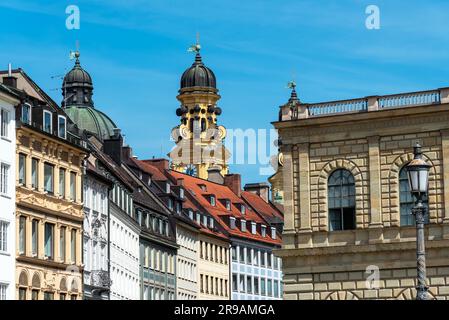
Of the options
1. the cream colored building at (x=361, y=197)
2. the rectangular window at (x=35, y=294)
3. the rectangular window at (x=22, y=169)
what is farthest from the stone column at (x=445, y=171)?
the rectangular window at (x=22, y=169)

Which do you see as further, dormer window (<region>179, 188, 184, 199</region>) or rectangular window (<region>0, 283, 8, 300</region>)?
dormer window (<region>179, 188, 184, 199</region>)

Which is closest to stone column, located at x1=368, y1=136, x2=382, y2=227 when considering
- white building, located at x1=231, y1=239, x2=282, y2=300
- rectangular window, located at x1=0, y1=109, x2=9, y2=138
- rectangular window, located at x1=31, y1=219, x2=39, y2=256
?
rectangular window, located at x1=31, y1=219, x2=39, y2=256

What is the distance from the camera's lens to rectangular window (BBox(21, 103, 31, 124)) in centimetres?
6688

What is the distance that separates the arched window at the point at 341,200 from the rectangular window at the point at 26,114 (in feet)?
53.4

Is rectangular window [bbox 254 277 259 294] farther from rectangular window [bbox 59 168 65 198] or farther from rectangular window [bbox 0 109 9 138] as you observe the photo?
rectangular window [bbox 0 109 9 138]

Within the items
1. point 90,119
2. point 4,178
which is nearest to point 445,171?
point 4,178

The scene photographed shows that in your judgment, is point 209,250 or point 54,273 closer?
point 54,273

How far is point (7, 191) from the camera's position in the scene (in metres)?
63.7

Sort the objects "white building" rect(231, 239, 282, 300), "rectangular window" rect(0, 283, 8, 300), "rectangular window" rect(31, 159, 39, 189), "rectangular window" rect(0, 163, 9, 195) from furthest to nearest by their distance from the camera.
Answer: "white building" rect(231, 239, 282, 300)
"rectangular window" rect(31, 159, 39, 189)
"rectangular window" rect(0, 163, 9, 195)
"rectangular window" rect(0, 283, 8, 300)

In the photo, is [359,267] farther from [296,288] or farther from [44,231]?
[44,231]

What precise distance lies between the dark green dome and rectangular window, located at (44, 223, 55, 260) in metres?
67.3

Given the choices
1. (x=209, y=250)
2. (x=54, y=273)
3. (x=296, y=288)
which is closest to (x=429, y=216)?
(x=296, y=288)
